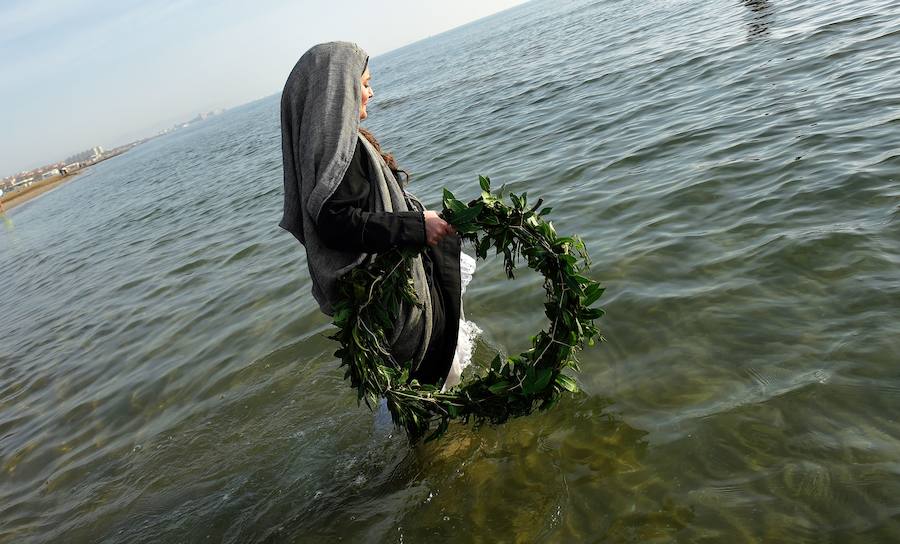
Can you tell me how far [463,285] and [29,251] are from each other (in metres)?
23.2

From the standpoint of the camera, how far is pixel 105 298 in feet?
37.6

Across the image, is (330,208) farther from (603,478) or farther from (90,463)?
(90,463)

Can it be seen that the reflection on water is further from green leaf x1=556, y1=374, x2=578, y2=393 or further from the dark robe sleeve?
the dark robe sleeve

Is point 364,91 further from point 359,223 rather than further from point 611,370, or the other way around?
point 611,370

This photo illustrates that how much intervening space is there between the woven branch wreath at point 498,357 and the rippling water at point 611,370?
56 centimetres

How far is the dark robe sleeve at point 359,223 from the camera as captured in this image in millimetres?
3242

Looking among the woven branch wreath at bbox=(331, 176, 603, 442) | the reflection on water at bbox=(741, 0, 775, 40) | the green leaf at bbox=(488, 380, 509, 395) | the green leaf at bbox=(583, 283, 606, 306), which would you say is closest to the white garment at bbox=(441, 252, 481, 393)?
the woven branch wreath at bbox=(331, 176, 603, 442)

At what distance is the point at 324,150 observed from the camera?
321 centimetres

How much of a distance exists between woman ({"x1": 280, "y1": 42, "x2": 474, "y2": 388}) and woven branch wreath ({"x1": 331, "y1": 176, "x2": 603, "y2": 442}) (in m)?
0.13

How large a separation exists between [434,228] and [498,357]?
944mm

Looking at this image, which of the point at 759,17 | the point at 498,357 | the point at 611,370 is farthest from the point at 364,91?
the point at 759,17

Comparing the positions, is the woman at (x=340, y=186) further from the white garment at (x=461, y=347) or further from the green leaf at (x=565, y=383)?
the green leaf at (x=565, y=383)

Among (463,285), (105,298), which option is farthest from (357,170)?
(105,298)

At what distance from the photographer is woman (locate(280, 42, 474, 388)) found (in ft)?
10.6
